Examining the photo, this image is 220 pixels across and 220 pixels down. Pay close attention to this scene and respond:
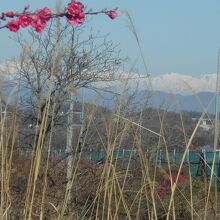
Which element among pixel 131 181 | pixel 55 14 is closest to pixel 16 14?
pixel 55 14

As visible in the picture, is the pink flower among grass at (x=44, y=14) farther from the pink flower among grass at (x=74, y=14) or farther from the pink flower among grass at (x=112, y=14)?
the pink flower among grass at (x=112, y=14)

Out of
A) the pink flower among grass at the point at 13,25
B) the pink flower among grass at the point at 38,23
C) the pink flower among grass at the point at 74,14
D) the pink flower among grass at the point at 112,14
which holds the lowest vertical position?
the pink flower among grass at the point at 13,25

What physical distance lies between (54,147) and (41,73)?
1228 millimetres

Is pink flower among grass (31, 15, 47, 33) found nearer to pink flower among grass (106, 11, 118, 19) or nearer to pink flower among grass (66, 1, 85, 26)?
pink flower among grass (66, 1, 85, 26)

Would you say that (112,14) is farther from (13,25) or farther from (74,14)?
(13,25)

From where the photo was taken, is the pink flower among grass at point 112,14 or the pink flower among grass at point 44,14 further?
the pink flower among grass at point 112,14

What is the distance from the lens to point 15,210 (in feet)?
15.5

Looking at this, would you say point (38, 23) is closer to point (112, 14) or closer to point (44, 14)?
point (44, 14)

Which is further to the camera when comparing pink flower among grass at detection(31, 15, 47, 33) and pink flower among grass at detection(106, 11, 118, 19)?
pink flower among grass at detection(106, 11, 118, 19)

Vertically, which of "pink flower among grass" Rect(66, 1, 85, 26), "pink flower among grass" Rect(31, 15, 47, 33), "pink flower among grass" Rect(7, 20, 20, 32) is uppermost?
"pink flower among grass" Rect(66, 1, 85, 26)

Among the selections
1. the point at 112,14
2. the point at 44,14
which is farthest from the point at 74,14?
the point at 112,14

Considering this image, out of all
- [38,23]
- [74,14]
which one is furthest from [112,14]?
[38,23]

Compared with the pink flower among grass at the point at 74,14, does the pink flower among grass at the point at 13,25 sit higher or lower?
lower

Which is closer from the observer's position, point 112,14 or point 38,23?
point 38,23
